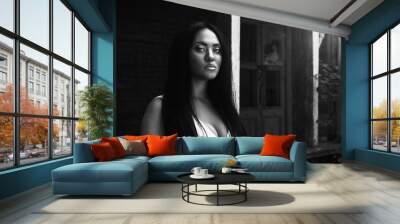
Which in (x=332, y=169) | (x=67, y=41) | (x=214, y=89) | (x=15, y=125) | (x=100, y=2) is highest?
(x=100, y=2)

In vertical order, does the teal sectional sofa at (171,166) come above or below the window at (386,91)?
below

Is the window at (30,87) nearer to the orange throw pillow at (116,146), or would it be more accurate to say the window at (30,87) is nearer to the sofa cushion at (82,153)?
the sofa cushion at (82,153)

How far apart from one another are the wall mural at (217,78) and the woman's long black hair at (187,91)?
0.8 inches

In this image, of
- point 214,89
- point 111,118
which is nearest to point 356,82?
point 214,89

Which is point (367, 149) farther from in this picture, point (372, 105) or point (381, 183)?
point (381, 183)

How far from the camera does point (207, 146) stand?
6645 millimetres

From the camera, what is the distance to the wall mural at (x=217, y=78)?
812cm

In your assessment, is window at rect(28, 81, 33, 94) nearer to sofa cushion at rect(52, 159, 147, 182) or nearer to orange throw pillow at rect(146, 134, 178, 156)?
sofa cushion at rect(52, 159, 147, 182)

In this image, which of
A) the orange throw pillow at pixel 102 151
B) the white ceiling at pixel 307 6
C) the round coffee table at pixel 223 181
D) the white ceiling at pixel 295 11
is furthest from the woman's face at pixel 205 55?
the round coffee table at pixel 223 181

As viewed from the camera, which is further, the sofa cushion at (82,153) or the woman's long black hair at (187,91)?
the woman's long black hair at (187,91)

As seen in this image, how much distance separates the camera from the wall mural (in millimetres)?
8117

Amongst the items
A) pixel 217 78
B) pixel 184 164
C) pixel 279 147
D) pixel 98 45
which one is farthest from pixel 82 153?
pixel 217 78

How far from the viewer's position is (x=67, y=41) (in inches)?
269

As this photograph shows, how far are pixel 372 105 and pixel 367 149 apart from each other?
1.08m
